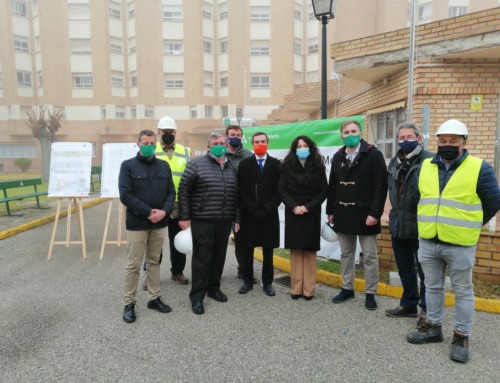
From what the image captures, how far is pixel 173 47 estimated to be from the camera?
36.3m

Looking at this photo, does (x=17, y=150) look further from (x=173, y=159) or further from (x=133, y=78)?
(x=173, y=159)

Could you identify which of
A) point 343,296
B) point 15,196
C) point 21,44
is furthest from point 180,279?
point 21,44

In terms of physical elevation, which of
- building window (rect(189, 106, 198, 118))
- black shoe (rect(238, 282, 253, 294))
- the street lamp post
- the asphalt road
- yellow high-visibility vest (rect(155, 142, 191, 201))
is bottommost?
the asphalt road

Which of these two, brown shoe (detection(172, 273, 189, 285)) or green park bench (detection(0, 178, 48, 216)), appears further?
green park bench (detection(0, 178, 48, 216))

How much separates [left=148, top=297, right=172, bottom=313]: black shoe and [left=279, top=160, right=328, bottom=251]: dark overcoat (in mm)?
1536

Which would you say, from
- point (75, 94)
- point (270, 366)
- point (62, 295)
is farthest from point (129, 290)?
point (75, 94)

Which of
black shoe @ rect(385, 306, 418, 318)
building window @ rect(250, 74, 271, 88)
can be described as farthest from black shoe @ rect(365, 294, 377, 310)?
building window @ rect(250, 74, 271, 88)

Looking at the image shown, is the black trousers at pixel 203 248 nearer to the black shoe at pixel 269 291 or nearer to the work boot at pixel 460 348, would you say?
the black shoe at pixel 269 291

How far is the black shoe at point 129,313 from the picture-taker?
3.81 metres

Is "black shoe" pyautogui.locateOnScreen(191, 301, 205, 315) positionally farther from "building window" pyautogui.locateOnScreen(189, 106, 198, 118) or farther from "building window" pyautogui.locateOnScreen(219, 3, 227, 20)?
"building window" pyautogui.locateOnScreen(219, 3, 227, 20)

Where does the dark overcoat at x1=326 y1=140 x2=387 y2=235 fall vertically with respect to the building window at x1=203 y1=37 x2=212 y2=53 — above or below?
below

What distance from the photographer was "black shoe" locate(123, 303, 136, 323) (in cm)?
381

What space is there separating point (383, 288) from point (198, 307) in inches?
87.1

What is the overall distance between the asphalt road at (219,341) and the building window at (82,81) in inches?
1437
